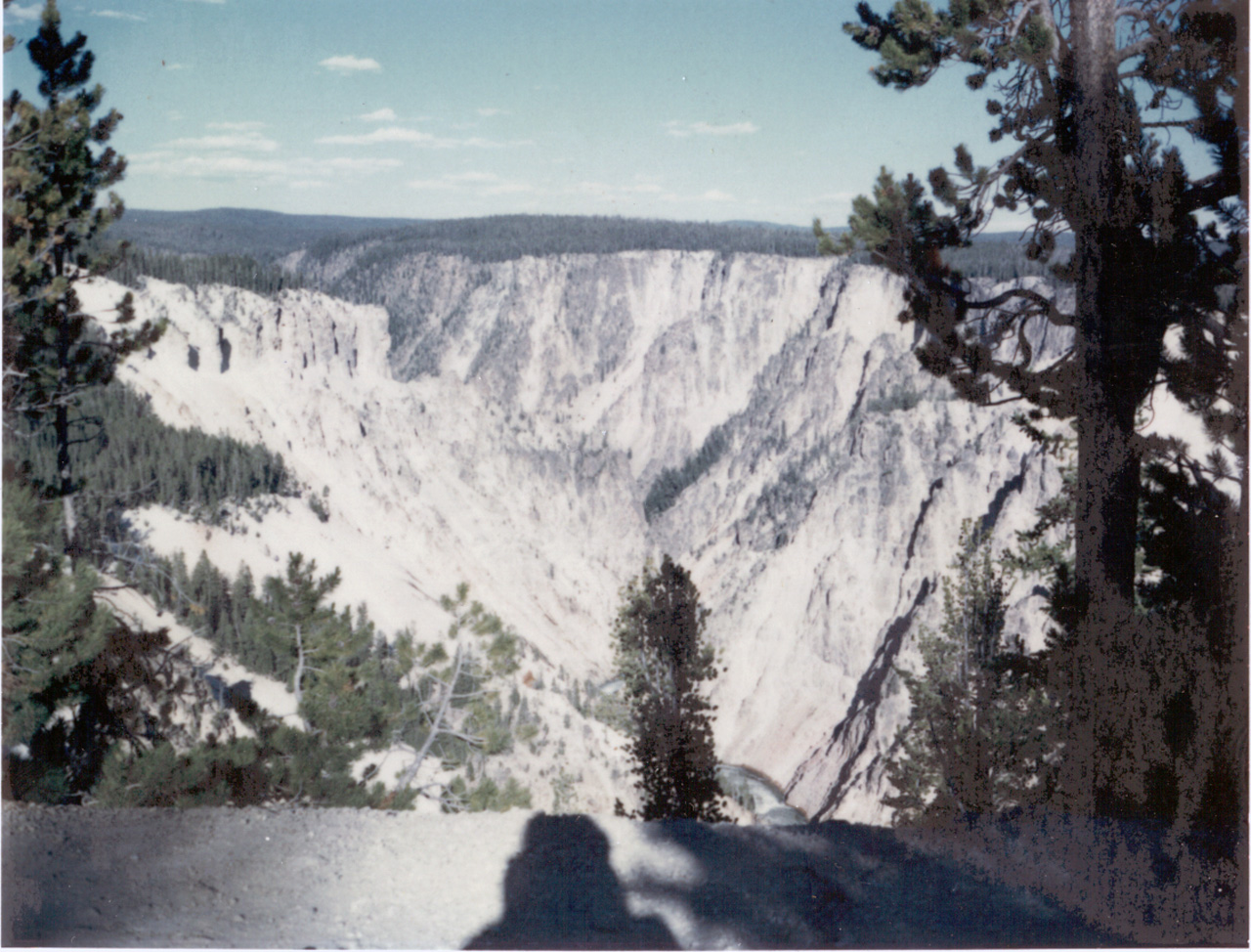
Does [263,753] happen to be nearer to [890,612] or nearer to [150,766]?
[150,766]

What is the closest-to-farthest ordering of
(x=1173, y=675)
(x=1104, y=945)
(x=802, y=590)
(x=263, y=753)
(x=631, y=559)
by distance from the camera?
(x=1104, y=945)
(x=1173, y=675)
(x=263, y=753)
(x=802, y=590)
(x=631, y=559)

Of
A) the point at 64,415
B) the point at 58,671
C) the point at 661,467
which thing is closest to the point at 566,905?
the point at 58,671

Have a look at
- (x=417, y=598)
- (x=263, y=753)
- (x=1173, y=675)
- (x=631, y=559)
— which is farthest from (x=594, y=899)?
(x=631, y=559)

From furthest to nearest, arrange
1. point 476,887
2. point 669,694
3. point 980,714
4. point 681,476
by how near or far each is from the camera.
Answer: point 681,476
point 669,694
point 980,714
point 476,887

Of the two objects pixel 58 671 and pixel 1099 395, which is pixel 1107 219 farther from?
pixel 58 671

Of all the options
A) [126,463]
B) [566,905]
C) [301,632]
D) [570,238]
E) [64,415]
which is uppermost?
[570,238]

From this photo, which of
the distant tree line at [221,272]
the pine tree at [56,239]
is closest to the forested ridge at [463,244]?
the distant tree line at [221,272]
